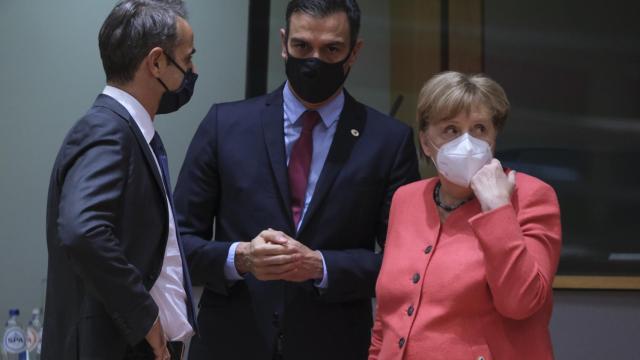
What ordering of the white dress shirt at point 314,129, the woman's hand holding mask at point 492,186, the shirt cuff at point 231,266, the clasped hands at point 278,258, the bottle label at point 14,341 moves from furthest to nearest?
the bottle label at point 14,341, the white dress shirt at point 314,129, the shirt cuff at point 231,266, the clasped hands at point 278,258, the woman's hand holding mask at point 492,186

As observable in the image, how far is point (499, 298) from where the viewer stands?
4.50 ft

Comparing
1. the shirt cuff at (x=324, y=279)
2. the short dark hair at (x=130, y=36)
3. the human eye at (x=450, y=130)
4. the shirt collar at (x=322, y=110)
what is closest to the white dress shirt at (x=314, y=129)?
the shirt collar at (x=322, y=110)

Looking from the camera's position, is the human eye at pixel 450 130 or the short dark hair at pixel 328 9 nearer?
the human eye at pixel 450 130

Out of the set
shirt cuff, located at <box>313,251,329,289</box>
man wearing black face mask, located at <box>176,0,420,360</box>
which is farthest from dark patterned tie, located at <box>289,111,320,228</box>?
shirt cuff, located at <box>313,251,329,289</box>

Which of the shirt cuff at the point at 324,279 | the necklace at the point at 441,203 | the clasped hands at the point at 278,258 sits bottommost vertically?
the shirt cuff at the point at 324,279

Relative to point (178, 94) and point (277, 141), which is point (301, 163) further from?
point (178, 94)

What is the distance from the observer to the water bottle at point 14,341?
2926 millimetres

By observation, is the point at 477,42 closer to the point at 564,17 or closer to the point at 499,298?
the point at 564,17

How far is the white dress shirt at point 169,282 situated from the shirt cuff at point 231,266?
0.26 m

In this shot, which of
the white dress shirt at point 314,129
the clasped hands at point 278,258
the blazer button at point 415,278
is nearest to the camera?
the blazer button at point 415,278

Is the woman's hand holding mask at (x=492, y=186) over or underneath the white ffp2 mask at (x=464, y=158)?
underneath

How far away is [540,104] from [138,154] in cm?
207

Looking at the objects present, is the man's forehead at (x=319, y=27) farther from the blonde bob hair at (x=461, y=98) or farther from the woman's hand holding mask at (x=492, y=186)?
the woman's hand holding mask at (x=492, y=186)

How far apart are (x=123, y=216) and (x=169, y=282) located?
7.4 inches
